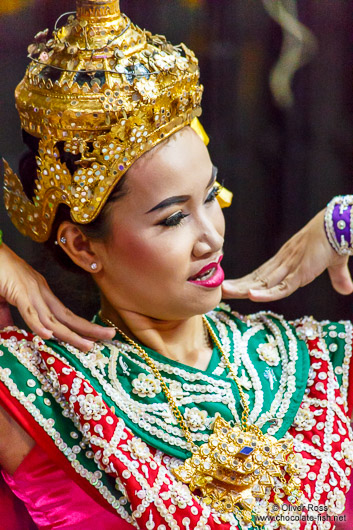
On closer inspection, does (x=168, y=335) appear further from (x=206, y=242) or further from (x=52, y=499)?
A: (x=52, y=499)

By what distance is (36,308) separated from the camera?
5.54 ft

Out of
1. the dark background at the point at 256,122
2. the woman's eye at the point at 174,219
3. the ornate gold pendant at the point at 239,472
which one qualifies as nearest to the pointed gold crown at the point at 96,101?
the woman's eye at the point at 174,219

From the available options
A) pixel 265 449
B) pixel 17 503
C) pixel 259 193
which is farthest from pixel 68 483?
pixel 259 193

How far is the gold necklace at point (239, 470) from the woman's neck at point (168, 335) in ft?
0.47

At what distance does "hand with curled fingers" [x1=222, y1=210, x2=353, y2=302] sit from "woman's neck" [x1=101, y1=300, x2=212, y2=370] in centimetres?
16

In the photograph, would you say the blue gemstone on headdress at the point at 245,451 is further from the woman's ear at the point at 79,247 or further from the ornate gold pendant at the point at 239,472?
the woman's ear at the point at 79,247

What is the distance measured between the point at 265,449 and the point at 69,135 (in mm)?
751

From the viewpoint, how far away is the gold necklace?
1632mm

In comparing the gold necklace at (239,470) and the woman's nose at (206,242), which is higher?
the woman's nose at (206,242)

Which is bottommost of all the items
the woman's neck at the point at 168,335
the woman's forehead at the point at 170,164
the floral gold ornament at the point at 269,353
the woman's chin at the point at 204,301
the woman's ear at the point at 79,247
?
the floral gold ornament at the point at 269,353

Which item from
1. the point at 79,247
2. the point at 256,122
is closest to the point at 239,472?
the point at 79,247

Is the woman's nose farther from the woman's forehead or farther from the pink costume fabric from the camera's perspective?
the pink costume fabric

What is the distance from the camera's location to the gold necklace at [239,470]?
1.63 meters

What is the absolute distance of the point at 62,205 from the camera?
1.71m
